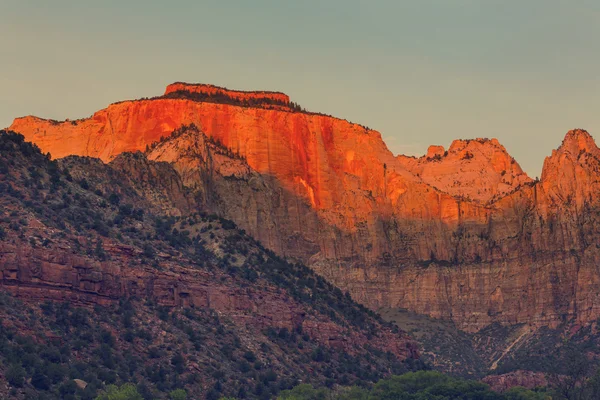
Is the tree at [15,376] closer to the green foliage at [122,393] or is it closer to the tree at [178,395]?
the green foliage at [122,393]

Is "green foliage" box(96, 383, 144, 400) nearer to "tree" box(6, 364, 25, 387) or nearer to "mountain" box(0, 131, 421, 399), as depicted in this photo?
"mountain" box(0, 131, 421, 399)

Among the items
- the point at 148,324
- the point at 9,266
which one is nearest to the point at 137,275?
the point at 148,324

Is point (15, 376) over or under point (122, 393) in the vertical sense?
over

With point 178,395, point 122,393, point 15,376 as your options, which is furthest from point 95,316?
point 15,376

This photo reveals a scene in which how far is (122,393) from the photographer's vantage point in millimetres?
166000

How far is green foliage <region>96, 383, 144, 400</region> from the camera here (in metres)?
164

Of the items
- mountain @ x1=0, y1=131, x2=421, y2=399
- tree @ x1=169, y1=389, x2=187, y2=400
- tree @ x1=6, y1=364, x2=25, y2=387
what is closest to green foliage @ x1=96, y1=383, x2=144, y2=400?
mountain @ x1=0, y1=131, x2=421, y2=399

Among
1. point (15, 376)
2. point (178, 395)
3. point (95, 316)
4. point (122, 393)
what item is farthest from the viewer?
point (95, 316)

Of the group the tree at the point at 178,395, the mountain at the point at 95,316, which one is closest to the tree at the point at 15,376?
the mountain at the point at 95,316

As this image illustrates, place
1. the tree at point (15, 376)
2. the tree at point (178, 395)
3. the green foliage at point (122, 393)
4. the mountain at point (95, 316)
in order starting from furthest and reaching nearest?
1. the tree at point (178, 395)
2. the mountain at point (95, 316)
3. the green foliage at point (122, 393)
4. the tree at point (15, 376)

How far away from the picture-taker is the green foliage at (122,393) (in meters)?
164

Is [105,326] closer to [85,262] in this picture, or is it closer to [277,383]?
[85,262]

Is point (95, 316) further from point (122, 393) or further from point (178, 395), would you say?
point (122, 393)

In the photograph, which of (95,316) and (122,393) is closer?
(122,393)
